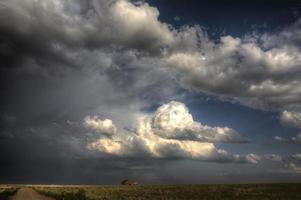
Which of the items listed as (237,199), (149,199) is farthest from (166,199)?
(237,199)

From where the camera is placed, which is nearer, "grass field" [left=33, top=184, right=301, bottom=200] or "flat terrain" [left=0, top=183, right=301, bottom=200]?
"flat terrain" [left=0, top=183, right=301, bottom=200]

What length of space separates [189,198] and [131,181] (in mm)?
111334

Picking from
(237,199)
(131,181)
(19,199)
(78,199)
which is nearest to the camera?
(19,199)

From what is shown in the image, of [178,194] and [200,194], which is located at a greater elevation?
[178,194]

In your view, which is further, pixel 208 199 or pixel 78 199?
pixel 208 199

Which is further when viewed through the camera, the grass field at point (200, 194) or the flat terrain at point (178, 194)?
the grass field at point (200, 194)

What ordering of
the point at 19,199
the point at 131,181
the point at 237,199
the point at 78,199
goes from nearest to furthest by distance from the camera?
the point at 19,199
the point at 78,199
the point at 237,199
the point at 131,181

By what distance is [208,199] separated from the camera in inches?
2544

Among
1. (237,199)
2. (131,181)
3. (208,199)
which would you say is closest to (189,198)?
(208,199)

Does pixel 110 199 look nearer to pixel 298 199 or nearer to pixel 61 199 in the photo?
pixel 61 199

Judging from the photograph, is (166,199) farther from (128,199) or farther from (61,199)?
(61,199)

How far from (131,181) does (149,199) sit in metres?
112

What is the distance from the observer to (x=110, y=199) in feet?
215

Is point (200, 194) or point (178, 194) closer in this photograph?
point (200, 194)
